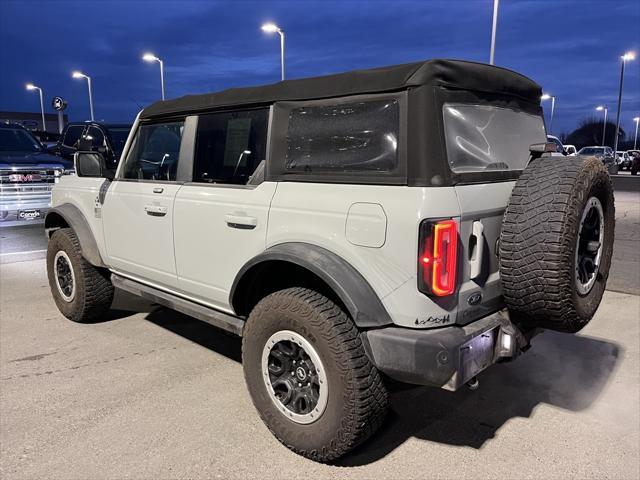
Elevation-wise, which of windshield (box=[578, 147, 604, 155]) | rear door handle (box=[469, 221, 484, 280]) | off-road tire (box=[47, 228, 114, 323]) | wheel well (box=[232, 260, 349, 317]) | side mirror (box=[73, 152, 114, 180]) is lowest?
off-road tire (box=[47, 228, 114, 323])

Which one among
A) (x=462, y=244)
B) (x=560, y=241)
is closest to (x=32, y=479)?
(x=462, y=244)

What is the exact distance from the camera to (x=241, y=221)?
125 inches

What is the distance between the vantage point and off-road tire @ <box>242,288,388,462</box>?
2.61m

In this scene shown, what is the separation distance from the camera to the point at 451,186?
2500 mm

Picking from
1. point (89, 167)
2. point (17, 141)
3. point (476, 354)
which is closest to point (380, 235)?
point (476, 354)

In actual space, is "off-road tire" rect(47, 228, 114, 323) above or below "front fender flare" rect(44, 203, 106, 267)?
below

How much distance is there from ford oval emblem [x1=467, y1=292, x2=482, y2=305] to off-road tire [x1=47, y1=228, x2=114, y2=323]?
3.50 metres

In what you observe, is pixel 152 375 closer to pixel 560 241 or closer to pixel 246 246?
→ pixel 246 246

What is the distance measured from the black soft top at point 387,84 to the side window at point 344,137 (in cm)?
8

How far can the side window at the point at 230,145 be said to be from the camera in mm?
3291

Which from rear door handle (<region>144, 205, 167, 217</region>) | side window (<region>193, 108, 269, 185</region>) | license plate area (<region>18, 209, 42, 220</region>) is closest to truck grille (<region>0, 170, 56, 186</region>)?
license plate area (<region>18, 209, 42, 220</region>)

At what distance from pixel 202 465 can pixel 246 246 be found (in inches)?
48.3

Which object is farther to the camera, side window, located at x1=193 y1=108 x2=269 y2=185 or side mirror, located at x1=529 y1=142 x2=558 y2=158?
side window, located at x1=193 y1=108 x2=269 y2=185

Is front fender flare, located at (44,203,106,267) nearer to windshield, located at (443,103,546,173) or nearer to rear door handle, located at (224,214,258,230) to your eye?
rear door handle, located at (224,214,258,230)
